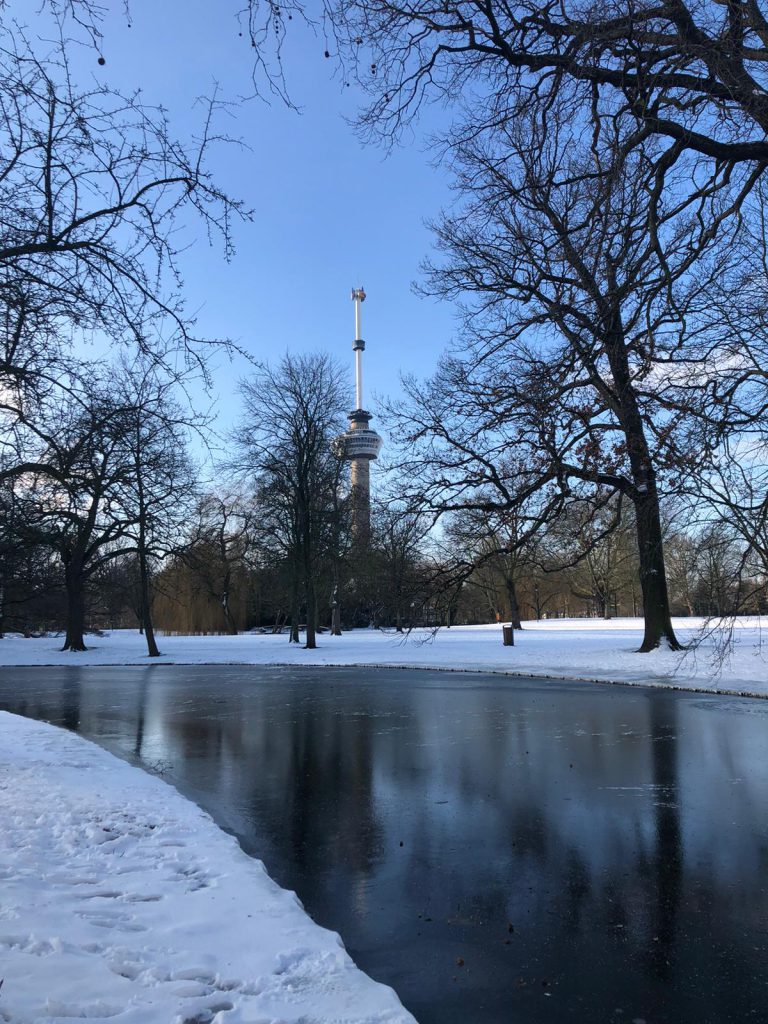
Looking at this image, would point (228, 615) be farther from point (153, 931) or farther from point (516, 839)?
point (153, 931)

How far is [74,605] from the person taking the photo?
3959 cm

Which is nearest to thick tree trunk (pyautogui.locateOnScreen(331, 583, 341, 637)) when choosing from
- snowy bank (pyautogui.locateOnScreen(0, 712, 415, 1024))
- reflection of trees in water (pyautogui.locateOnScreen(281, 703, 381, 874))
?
reflection of trees in water (pyautogui.locateOnScreen(281, 703, 381, 874))

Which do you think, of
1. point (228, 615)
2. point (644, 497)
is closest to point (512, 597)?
point (228, 615)

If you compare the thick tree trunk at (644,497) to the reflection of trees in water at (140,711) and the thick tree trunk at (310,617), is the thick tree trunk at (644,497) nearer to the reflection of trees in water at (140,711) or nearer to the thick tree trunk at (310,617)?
the reflection of trees in water at (140,711)

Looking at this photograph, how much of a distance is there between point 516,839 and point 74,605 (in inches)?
1483

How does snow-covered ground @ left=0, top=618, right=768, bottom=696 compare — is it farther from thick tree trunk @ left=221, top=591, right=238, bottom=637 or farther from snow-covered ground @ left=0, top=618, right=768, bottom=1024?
thick tree trunk @ left=221, top=591, right=238, bottom=637

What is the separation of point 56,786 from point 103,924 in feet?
12.6

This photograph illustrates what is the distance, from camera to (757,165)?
741cm

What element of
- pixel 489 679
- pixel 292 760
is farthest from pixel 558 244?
pixel 489 679

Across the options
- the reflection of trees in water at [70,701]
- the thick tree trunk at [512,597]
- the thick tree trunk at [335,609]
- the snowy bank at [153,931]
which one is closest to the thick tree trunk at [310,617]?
the thick tree trunk at [335,609]

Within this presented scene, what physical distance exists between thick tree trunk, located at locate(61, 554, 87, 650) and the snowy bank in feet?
114

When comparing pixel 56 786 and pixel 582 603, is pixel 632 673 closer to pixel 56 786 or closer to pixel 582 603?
pixel 56 786

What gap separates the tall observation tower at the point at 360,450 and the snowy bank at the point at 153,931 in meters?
27.6

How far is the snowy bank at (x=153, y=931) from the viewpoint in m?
3.29
